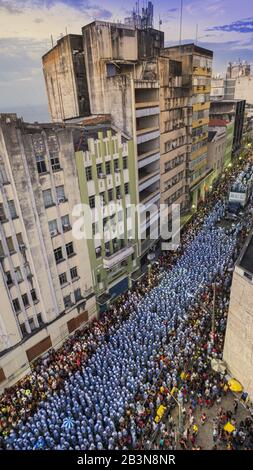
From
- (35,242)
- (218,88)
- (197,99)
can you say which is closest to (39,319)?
(35,242)

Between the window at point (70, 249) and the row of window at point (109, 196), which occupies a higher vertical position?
the row of window at point (109, 196)

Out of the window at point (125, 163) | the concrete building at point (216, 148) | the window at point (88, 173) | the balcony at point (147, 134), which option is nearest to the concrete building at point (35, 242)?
the window at point (88, 173)

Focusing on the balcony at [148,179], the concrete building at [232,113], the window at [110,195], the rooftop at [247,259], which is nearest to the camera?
the rooftop at [247,259]

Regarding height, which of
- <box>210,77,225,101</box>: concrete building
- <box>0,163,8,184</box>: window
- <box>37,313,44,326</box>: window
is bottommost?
<box>37,313,44,326</box>: window

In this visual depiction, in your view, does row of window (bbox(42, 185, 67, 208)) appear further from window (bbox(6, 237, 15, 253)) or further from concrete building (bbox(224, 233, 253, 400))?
concrete building (bbox(224, 233, 253, 400))

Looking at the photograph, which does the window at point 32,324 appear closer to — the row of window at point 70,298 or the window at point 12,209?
the row of window at point 70,298

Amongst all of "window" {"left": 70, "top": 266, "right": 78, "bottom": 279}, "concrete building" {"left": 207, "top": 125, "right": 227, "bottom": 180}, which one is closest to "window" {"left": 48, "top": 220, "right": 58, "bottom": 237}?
"window" {"left": 70, "top": 266, "right": 78, "bottom": 279}

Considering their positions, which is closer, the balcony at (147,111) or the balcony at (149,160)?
the balcony at (147,111)

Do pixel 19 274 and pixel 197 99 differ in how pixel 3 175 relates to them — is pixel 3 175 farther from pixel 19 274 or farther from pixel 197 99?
pixel 197 99

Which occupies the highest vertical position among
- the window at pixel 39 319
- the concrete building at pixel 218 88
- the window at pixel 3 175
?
the concrete building at pixel 218 88
